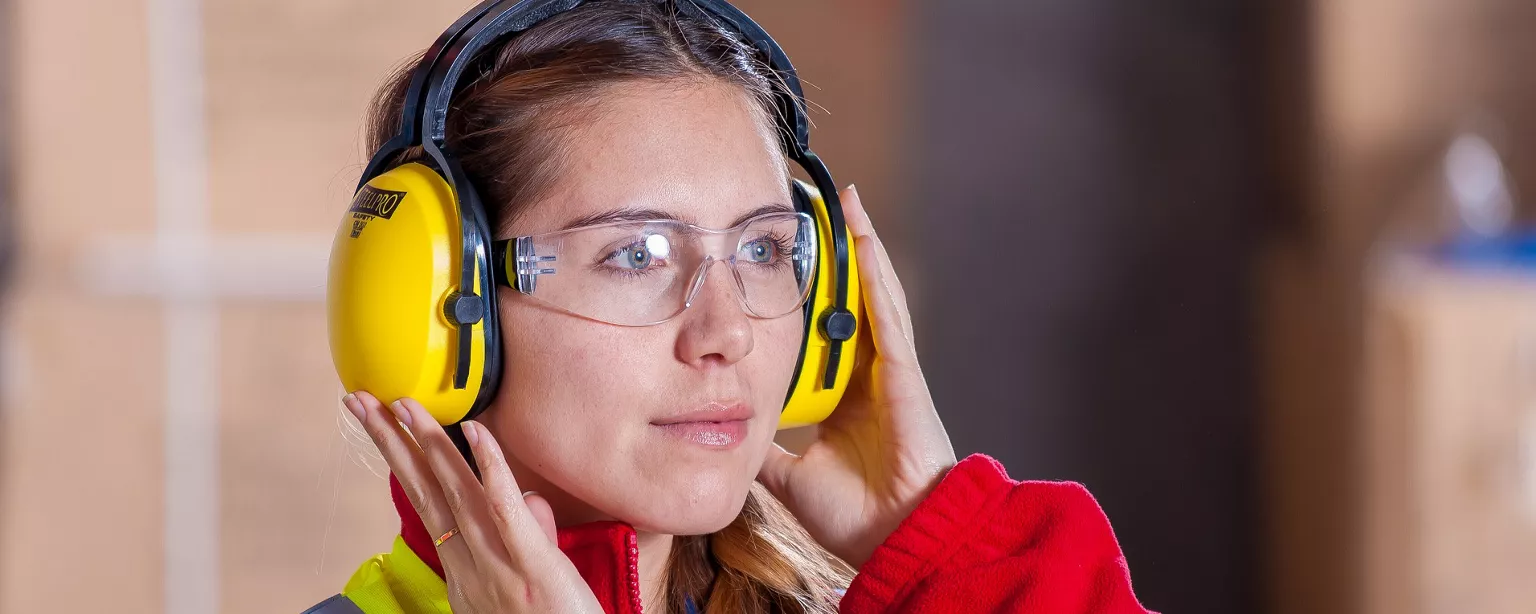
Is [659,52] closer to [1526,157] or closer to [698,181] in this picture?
[698,181]

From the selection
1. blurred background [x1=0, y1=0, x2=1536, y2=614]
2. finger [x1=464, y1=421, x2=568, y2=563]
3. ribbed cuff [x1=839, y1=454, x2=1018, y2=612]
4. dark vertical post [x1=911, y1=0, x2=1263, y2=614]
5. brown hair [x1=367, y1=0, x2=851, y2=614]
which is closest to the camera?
finger [x1=464, y1=421, x2=568, y2=563]

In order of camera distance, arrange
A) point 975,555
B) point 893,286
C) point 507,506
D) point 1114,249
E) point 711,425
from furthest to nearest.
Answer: point 1114,249, point 893,286, point 975,555, point 711,425, point 507,506

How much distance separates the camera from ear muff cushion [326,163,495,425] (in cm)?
100

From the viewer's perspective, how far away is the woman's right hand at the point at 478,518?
96 centimetres

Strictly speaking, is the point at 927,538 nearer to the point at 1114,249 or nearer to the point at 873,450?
the point at 873,450

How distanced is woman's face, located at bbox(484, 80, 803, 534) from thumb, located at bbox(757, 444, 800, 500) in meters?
0.24

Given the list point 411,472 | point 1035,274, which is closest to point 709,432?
point 411,472

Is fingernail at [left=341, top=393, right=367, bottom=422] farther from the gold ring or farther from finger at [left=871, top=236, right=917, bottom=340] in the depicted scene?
finger at [left=871, top=236, right=917, bottom=340]

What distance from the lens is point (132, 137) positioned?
266 cm

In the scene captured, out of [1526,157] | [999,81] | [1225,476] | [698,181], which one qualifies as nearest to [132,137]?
[999,81]

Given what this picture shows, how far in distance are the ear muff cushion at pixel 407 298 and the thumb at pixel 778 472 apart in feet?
1.20

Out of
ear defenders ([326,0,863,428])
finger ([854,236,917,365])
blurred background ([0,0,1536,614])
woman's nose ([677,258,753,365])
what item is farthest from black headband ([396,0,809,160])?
blurred background ([0,0,1536,614])

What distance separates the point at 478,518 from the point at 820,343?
1.12 ft

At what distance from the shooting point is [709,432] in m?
1.06
